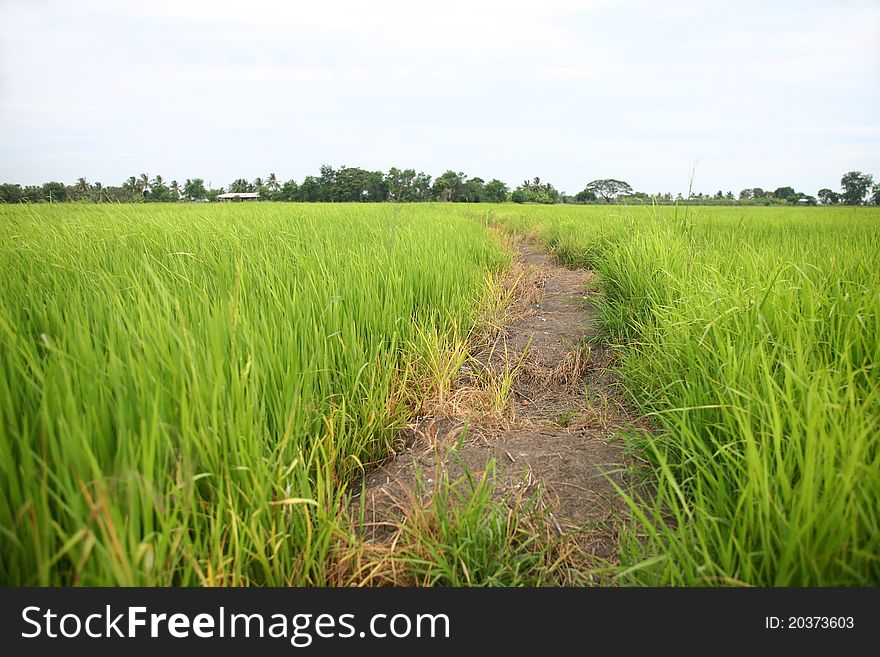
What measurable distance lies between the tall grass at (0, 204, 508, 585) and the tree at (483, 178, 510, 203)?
4540 centimetres

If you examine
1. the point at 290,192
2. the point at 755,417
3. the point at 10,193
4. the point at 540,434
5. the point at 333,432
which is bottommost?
the point at 540,434

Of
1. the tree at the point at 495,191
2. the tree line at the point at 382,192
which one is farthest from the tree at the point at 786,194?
the tree at the point at 495,191

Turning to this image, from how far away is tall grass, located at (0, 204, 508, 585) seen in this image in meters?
0.74

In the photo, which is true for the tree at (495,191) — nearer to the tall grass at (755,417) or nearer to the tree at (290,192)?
the tree at (290,192)

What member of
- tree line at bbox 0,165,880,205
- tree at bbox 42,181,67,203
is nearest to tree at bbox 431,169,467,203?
tree line at bbox 0,165,880,205

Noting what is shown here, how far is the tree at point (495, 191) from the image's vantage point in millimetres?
47459

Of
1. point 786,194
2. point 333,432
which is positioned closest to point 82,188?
point 333,432

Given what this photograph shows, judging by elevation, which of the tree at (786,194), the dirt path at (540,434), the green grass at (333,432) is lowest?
the dirt path at (540,434)

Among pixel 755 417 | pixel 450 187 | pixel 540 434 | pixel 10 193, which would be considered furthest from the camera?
pixel 450 187

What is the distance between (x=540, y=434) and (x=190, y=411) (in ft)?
4.44

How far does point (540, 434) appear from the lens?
6.21ft

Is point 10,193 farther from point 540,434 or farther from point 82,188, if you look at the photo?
point 540,434

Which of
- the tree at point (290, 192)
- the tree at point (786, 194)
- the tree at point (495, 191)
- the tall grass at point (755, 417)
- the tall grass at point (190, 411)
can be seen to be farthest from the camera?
the tree at point (495, 191)

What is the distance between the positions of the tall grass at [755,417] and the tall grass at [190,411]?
838mm
